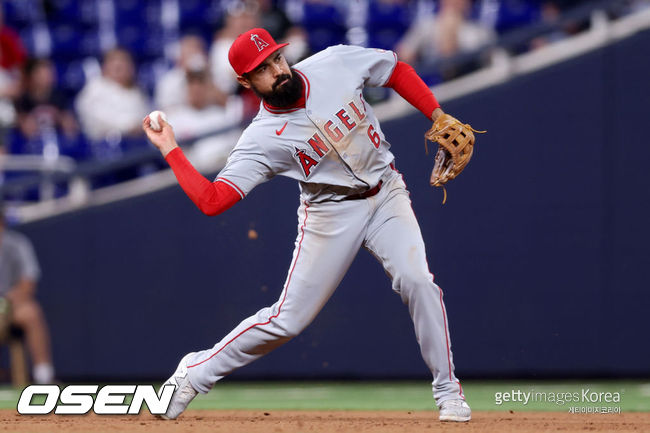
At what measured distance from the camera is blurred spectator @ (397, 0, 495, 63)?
704cm

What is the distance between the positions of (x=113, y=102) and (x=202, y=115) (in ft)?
2.95

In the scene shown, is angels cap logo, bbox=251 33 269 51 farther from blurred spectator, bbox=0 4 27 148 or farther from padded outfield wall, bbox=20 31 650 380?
blurred spectator, bbox=0 4 27 148

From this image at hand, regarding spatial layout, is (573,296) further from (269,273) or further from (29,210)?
(29,210)

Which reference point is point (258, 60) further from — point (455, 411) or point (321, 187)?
point (455, 411)

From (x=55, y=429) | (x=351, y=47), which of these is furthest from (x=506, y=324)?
(x=55, y=429)

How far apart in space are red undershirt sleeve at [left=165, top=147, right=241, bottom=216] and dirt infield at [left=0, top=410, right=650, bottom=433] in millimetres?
896

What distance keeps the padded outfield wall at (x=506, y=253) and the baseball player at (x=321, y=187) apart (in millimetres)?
2213

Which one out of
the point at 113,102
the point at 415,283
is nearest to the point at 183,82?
the point at 113,102

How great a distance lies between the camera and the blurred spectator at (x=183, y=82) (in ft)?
24.3

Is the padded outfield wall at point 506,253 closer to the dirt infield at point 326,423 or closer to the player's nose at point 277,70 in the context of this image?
the dirt infield at point 326,423

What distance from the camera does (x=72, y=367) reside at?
7.15m

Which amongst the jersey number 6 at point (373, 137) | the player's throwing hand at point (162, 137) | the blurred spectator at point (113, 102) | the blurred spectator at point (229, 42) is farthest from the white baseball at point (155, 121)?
the blurred spectator at point (113, 102)

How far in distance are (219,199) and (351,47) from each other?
973 mm

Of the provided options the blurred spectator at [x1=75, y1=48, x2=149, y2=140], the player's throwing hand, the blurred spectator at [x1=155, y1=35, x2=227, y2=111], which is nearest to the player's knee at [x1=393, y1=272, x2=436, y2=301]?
the player's throwing hand
